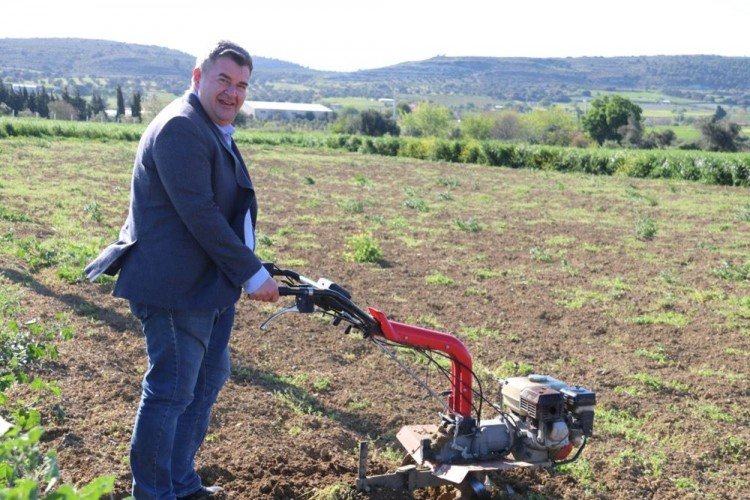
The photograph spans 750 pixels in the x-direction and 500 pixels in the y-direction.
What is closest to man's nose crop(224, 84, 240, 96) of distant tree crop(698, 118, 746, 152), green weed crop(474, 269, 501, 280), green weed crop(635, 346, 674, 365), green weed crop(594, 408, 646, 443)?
green weed crop(594, 408, 646, 443)

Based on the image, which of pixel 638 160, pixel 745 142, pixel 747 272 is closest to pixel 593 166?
pixel 638 160

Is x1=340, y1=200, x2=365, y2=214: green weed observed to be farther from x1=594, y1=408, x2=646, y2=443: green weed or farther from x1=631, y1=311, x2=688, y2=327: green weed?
x1=594, y1=408, x2=646, y2=443: green weed

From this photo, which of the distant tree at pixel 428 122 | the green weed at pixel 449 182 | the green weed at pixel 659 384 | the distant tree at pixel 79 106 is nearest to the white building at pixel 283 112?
the distant tree at pixel 428 122

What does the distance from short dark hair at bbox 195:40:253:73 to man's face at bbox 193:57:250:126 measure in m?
0.02

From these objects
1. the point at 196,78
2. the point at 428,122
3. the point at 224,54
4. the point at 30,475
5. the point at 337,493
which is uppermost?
the point at 224,54

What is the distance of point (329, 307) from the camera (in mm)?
4141

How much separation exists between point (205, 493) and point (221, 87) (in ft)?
7.50

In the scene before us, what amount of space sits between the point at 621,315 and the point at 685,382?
235cm

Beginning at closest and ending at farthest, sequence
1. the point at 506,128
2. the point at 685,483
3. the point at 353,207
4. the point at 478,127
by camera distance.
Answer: the point at 685,483, the point at 353,207, the point at 506,128, the point at 478,127

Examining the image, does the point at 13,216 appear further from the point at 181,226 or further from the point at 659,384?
the point at 181,226

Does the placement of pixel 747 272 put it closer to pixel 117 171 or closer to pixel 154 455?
pixel 154 455

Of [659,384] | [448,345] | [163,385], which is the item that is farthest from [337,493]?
[659,384]

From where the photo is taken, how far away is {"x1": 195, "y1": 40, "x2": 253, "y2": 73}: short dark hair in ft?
12.2

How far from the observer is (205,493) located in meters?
4.51
